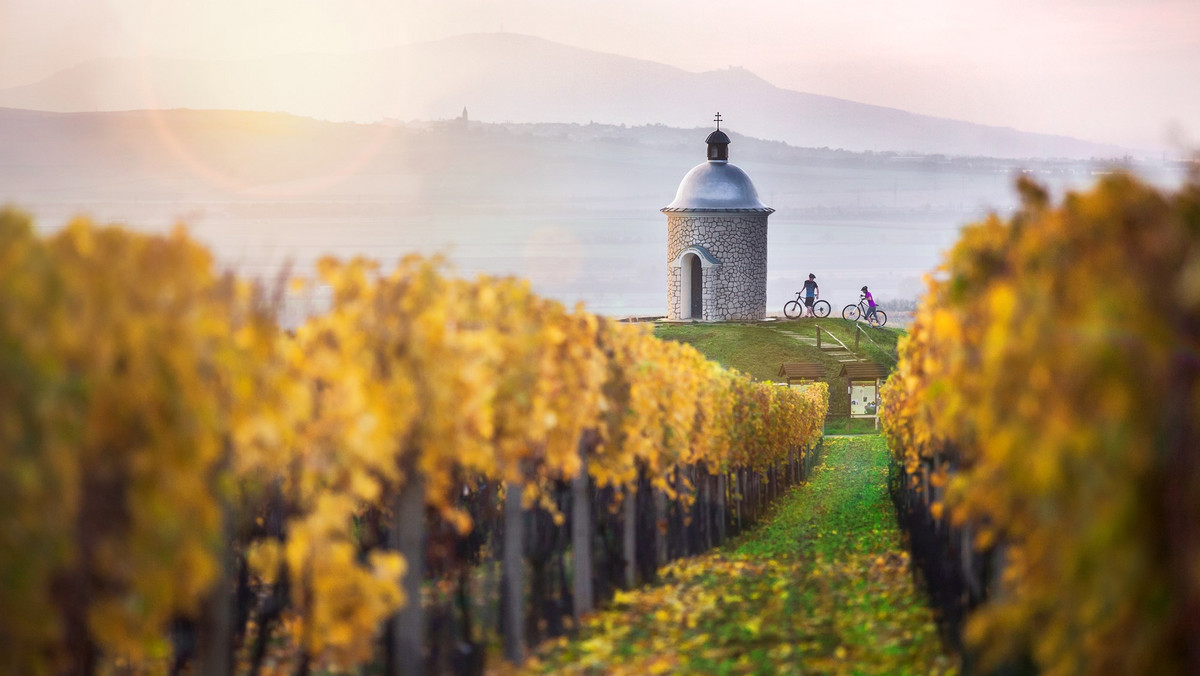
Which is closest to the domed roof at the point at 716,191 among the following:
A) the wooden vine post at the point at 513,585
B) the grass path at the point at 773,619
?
the grass path at the point at 773,619

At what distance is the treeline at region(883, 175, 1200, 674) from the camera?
430 cm

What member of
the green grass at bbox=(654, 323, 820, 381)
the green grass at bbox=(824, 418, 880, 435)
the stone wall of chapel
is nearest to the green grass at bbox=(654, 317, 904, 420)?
the green grass at bbox=(654, 323, 820, 381)

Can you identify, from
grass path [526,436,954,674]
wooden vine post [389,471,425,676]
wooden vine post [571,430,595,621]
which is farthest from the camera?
wooden vine post [571,430,595,621]

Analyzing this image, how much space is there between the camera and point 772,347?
57875 mm

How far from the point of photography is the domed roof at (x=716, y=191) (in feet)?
205

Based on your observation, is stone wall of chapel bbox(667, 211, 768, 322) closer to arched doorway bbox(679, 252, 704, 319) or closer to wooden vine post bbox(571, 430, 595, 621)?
arched doorway bbox(679, 252, 704, 319)

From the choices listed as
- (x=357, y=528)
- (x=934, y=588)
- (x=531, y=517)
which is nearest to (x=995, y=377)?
(x=934, y=588)

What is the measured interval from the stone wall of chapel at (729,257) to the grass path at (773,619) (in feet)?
140

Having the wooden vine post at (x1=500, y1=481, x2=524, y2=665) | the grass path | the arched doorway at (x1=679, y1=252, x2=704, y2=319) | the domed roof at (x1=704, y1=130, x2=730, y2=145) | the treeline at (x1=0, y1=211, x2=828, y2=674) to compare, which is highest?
the domed roof at (x1=704, y1=130, x2=730, y2=145)

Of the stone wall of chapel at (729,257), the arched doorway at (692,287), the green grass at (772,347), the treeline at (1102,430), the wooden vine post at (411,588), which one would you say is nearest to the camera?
the treeline at (1102,430)

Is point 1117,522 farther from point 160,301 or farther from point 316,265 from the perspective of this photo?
point 316,265

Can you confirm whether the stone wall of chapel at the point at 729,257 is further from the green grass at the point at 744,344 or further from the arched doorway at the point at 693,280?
the green grass at the point at 744,344

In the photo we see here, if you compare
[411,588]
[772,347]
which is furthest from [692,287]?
[411,588]

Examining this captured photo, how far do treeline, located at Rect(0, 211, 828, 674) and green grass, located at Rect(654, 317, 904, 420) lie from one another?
4362 cm
